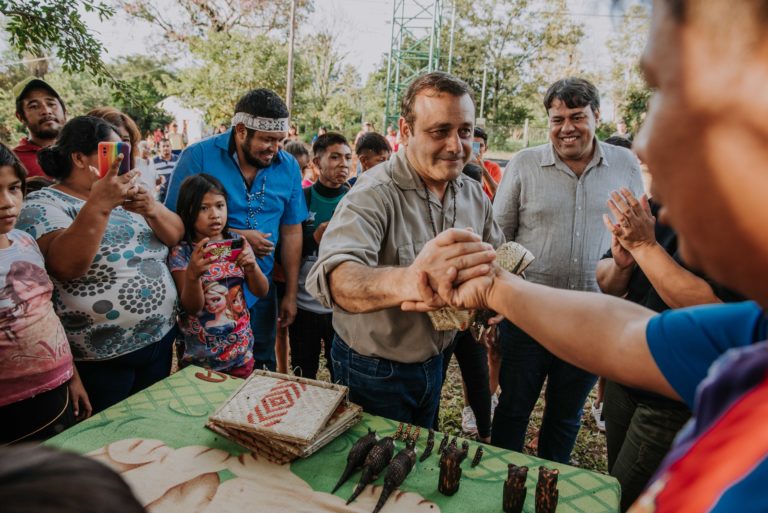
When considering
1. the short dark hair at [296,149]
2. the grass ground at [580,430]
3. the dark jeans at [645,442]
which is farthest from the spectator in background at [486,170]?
the dark jeans at [645,442]

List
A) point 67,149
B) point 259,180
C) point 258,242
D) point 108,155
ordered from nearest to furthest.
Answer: point 108,155 < point 67,149 < point 258,242 < point 259,180

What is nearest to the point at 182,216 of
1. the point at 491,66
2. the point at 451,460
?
the point at 451,460

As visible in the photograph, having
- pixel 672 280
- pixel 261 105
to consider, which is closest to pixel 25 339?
pixel 261 105

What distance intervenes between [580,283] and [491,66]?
38.6 m

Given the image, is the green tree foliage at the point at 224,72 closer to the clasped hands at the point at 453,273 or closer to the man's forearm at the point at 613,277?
the man's forearm at the point at 613,277

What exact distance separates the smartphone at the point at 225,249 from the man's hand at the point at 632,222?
2171mm

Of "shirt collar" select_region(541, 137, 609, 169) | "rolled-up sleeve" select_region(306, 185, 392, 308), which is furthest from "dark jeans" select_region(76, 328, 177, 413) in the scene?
"shirt collar" select_region(541, 137, 609, 169)

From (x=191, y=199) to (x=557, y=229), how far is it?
2.42 m

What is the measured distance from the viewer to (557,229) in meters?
3.11

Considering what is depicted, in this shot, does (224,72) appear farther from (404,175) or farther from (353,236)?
(353,236)

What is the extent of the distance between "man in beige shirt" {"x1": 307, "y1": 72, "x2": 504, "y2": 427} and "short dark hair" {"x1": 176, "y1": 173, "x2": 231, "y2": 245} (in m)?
1.21

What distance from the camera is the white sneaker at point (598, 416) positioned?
13.6ft

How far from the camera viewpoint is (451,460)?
5.14 feet

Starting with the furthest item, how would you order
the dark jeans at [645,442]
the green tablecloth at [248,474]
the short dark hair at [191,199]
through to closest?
the short dark hair at [191,199] < the dark jeans at [645,442] < the green tablecloth at [248,474]
